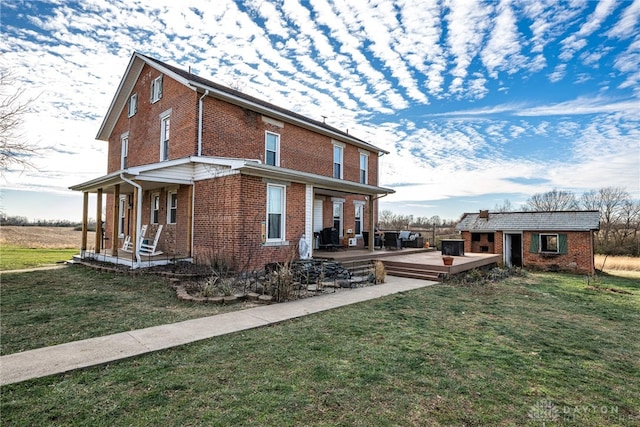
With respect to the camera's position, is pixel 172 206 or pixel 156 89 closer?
pixel 172 206

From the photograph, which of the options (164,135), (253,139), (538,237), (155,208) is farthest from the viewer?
(538,237)

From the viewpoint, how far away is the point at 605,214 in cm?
3706

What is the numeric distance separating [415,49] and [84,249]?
15.3 m

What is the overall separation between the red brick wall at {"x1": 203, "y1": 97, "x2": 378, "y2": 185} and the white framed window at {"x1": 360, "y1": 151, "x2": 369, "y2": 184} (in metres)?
2.99

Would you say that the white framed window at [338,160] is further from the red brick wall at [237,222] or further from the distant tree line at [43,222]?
the distant tree line at [43,222]

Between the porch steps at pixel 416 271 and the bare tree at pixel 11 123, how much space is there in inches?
570

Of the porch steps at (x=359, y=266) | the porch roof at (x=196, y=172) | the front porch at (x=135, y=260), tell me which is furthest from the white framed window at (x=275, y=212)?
the front porch at (x=135, y=260)

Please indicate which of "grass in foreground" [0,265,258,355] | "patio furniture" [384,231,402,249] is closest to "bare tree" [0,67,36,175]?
"grass in foreground" [0,265,258,355]

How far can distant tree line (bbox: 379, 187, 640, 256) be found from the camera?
31000 millimetres

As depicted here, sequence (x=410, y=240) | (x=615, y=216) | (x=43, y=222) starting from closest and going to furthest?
(x=410, y=240), (x=615, y=216), (x=43, y=222)

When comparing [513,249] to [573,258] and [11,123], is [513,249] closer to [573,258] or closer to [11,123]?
[573,258]

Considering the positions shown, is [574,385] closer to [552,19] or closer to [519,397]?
[519,397]

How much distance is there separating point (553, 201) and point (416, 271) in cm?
4217

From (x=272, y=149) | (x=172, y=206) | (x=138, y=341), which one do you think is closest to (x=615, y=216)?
(x=272, y=149)
